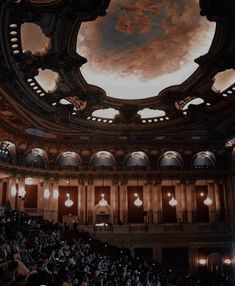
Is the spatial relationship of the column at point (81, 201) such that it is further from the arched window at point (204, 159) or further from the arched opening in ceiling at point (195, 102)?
the arched opening in ceiling at point (195, 102)

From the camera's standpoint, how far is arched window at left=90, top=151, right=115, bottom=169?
1181 inches

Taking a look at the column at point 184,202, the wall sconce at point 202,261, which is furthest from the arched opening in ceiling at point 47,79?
the wall sconce at point 202,261

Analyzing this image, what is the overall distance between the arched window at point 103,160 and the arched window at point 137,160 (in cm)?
113

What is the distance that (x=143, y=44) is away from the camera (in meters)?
17.7

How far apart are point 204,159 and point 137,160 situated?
5260 mm

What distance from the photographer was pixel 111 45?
17625 millimetres

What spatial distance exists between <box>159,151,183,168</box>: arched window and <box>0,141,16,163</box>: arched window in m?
11.1

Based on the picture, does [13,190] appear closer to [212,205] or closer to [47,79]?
[47,79]

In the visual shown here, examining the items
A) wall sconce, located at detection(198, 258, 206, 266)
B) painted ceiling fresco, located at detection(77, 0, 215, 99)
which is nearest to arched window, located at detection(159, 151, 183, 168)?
wall sconce, located at detection(198, 258, 206, 266)

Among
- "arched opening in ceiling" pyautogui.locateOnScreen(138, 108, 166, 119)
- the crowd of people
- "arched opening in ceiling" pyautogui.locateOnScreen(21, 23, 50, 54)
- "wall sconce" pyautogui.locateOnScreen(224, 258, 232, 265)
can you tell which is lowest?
"wall sconce" pyautogui.locateOnScreen(224, 258, 232, 265)

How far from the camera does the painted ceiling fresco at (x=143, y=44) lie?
50.5 ft

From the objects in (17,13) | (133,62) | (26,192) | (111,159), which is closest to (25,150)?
(26,192)

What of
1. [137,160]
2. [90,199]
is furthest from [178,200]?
[90,199]

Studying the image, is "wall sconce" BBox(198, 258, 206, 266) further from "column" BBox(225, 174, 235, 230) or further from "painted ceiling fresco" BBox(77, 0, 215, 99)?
"painted ceiling fresco" BBox(77, 0, 215, 99)
